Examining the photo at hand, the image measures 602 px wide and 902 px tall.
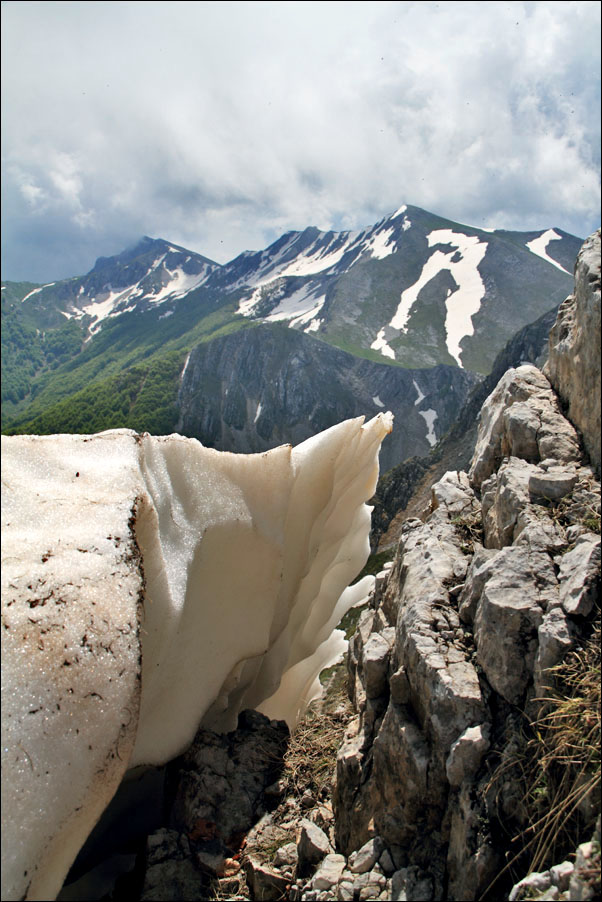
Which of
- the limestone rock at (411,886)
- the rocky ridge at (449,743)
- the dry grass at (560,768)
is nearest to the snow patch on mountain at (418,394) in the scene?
the rocky ridge at (449,743)

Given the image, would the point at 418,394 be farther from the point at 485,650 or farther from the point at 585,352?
the point at 485,650

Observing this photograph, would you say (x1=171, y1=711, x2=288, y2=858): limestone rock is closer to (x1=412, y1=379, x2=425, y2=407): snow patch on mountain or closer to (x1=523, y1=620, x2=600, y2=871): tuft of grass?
(x1=523, y1=620, x2=600, y2=871): tuft of grass

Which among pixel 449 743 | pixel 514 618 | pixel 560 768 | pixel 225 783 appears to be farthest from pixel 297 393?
pixel 560 768

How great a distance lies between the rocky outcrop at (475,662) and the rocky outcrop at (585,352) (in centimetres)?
26

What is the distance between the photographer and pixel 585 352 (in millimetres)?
6402

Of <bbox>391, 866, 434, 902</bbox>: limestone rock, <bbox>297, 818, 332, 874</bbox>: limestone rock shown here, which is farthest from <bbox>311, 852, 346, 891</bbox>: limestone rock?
<bbox>391, 866, 434, 902</bbox>: limestone rock

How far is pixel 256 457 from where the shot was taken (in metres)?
9.28

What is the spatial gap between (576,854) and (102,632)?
4730 mm

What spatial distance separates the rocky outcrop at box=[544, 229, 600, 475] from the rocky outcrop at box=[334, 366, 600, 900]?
0.26m

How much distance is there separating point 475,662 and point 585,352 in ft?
Answer: 13.2

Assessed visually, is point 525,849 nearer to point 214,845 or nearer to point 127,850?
point 214,845

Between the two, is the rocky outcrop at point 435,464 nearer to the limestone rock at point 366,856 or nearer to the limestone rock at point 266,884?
the limestone rock at point 266,884

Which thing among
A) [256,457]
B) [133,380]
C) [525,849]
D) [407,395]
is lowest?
[525,849]

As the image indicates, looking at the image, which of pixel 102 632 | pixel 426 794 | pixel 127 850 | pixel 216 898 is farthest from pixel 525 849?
pixel 127 850
